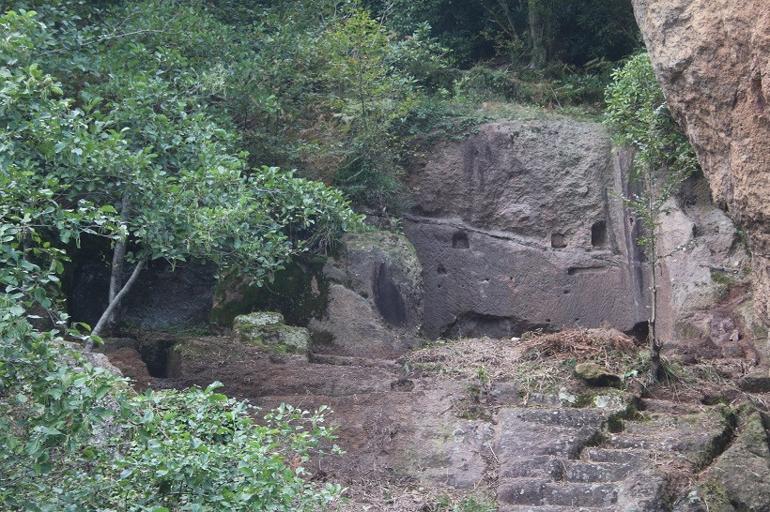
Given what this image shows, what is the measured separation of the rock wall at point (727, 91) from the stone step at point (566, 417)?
5.11 feet

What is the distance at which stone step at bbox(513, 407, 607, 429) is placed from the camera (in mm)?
8719

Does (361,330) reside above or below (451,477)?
above

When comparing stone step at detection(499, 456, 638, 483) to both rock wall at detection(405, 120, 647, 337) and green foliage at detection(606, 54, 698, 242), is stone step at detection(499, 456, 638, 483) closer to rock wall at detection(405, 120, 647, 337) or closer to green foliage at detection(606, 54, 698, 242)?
green foliage at detection(606, 54, 698, 242)

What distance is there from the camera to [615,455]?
8266mm

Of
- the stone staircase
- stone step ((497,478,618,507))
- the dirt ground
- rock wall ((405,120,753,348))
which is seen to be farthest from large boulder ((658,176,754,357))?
stone step ((497,478,618,507))

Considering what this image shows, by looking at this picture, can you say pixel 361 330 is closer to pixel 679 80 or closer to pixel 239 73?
pixel 239 73

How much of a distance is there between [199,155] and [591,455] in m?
4.33

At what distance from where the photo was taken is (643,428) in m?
8.71

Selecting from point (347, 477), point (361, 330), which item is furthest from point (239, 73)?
point (347, 477)

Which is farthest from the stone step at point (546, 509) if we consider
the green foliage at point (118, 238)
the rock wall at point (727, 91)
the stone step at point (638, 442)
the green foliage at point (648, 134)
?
the green foliage at point (648, 134)

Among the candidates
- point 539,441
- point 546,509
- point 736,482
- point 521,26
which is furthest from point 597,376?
point 521,26

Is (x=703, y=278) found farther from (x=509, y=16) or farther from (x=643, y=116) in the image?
(x=509, y=16)

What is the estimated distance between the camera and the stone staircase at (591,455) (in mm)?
7738

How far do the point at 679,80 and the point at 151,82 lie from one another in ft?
15.8
